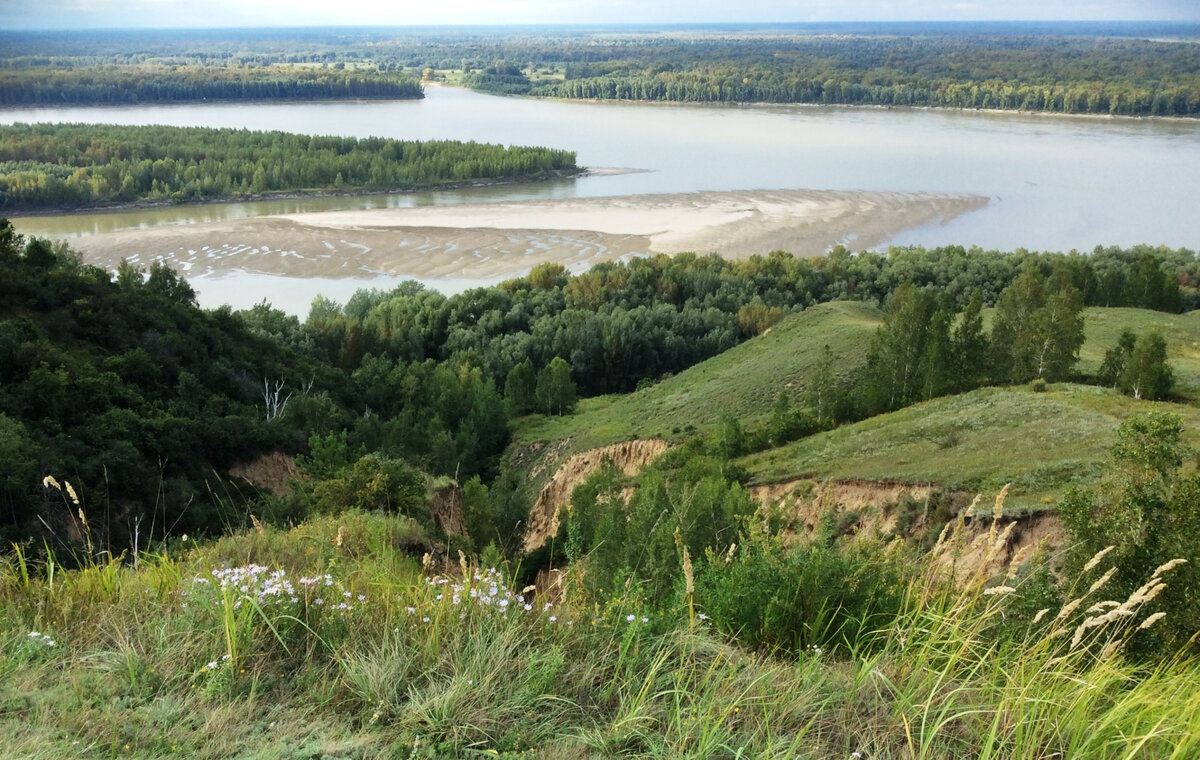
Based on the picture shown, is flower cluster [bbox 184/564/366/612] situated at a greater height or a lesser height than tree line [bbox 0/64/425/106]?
lesser

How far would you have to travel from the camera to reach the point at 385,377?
3181cm

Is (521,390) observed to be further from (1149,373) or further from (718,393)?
(1149,373)

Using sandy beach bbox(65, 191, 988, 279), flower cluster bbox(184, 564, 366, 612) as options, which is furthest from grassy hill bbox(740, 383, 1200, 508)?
sandy beach bbox(65, 191, 988, 279)

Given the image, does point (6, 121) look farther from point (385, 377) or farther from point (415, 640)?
point (415, 640)

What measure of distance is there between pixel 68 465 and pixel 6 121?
107 m

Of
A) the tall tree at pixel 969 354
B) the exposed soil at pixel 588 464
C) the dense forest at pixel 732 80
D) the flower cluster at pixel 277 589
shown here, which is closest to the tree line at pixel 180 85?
the dense forest at pixel 732 80

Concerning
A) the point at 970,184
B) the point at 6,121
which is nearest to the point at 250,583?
the point at 970,184

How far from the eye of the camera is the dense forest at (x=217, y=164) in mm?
65062

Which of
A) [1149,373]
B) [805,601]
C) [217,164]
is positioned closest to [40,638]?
[805,601]

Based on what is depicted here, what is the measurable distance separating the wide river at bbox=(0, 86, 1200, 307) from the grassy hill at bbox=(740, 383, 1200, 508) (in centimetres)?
3677

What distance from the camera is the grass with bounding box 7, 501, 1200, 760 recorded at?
333 centimetres

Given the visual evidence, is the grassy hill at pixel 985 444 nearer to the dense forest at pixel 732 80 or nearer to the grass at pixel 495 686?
the grass at pixel 495 686

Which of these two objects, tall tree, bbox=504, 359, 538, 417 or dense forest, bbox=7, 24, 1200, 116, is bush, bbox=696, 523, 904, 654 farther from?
dense forest, bbox=7, 24, 1200, 116

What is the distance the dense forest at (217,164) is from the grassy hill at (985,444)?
5768 cm
